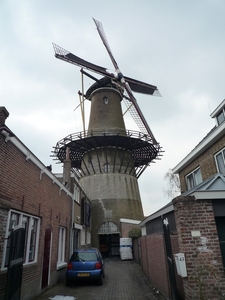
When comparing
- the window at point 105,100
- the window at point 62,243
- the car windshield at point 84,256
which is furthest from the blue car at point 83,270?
the window at point 105,100

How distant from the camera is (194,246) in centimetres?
520

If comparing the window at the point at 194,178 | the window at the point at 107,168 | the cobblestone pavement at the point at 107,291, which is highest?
the window at the point at 107,168

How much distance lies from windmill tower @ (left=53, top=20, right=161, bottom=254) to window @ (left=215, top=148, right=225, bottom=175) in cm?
1399

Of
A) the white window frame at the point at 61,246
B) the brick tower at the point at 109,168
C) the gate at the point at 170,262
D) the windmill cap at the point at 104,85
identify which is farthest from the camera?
the windmill cap at the point at 104,85

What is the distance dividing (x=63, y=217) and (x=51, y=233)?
81.6 inches

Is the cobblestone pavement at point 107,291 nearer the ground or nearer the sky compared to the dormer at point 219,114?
nearer the ground

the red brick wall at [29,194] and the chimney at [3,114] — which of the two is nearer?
the chimney at [3,114]

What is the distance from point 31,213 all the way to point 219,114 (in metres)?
9.54

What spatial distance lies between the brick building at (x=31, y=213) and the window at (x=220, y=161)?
24.6 ft

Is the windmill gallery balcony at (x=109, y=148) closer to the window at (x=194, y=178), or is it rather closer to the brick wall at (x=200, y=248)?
the window at (x=194, y=178)

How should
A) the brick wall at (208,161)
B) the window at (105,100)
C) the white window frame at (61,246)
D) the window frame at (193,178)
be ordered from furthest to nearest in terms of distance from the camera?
the window at (105,100) → the window frame at (193,178) → the white window frame at (61,246) → the brick wall at (208,161)

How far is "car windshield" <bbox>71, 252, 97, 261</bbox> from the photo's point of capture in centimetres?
971

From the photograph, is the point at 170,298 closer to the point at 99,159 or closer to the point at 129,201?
the point at 129,201

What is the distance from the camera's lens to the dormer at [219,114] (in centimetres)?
1015
